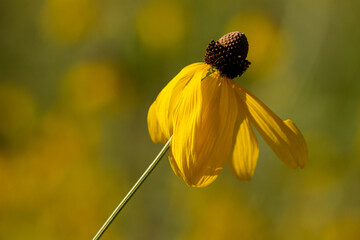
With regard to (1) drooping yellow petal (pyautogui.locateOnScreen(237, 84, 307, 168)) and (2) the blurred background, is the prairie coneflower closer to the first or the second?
(1) drooping yellow petal (pyautogui.locateOnScreen(237, 84, 307, 168))

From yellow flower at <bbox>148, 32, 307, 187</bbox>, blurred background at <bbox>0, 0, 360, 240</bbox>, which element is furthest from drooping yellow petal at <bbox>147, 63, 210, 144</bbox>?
blurred background at <bbox>0, 0, 360, 240</bbox>

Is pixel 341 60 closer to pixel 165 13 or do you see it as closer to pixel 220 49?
pixel 165 13

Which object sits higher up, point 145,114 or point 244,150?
point 244,150

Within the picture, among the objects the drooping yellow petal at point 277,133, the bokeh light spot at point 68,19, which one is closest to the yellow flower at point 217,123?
the drooping yellow petal at point 277,133

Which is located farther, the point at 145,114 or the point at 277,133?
the point at 145,114

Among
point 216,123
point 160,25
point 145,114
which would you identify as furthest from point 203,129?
point 160,25

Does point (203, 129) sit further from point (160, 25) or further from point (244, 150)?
point (160, 25)
